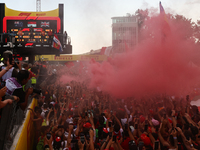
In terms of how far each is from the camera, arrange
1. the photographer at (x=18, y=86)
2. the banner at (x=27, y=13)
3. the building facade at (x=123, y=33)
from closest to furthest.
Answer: the photographer at (x=18, y=86) → the banner at (x=27, y=13) → the building facade at (x=123, y=33)

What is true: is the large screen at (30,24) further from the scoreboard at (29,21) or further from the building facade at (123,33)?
the building facade at (123,33)

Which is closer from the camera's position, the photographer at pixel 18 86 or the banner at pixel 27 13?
the photographer at pixel 18 86

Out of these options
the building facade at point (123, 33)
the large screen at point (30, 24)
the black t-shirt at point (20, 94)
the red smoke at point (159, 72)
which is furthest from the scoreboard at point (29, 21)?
the building facade at point (123, 33)

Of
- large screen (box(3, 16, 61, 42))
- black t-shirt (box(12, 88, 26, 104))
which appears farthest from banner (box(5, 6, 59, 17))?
black t-shirt (box(12, 88, 26, 104))

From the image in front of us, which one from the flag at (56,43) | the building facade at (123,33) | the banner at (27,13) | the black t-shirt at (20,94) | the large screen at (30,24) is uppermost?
the building facade at (123,33)

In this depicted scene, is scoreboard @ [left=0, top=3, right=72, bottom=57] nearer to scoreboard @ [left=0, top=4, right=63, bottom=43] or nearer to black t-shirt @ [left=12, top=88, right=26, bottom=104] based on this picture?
scoreboard @ [left=0, top=4, right=63, bottom=43]

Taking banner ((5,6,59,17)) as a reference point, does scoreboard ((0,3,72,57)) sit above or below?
below

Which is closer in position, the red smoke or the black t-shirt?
the black t-shirt

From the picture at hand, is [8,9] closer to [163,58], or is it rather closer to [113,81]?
[113,81]

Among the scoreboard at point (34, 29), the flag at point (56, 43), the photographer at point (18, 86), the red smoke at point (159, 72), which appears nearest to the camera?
the photographer at point (18, 86)

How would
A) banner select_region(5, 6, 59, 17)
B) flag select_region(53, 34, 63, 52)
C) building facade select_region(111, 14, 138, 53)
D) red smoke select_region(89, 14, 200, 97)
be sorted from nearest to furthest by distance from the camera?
red smoke select_region(89, 14, 200, 97) < flag select_region(53, 34, 63, 52) < banner select_region(5, 6, 59, 17) < building facade select_region(111, 14, 138, 53)

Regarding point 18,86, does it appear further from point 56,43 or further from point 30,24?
point 30,24

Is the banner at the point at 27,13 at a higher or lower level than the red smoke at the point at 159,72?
higher

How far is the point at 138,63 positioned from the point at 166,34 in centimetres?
252
